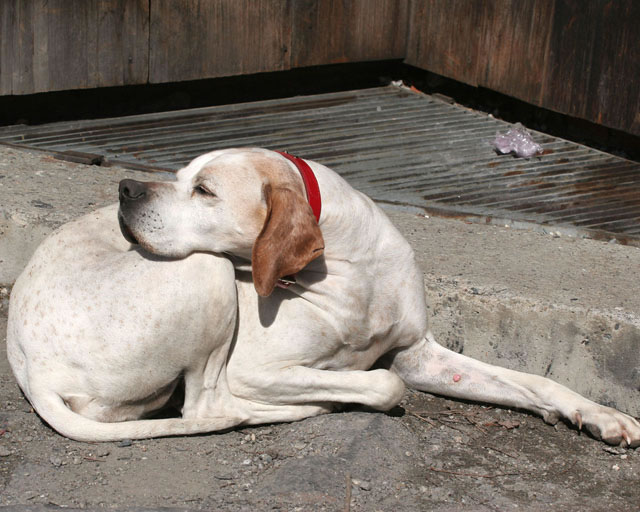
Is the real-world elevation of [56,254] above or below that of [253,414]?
above

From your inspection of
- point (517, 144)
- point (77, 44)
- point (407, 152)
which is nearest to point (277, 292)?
point (407, 152)

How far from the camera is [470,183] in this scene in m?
5.08

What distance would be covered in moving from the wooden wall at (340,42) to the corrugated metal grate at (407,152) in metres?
0.27

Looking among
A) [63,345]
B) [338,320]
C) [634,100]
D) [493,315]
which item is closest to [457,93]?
[634,100]

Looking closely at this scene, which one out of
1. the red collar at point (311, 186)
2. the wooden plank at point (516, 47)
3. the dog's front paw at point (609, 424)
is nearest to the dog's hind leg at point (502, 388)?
the dog's front paw at point (609, 424)

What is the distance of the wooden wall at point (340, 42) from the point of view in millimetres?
5426

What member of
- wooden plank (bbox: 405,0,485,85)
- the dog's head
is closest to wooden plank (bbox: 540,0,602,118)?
wooden plank (bbox: 405,0,485,85)

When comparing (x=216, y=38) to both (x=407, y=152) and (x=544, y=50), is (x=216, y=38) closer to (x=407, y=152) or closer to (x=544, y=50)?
(x=407, y=152)

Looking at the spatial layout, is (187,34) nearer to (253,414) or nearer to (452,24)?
(452,24)

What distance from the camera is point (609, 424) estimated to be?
10.9ft

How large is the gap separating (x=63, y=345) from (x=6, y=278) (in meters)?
1.23

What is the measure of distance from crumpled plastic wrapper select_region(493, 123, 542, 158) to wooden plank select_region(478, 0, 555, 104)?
1.18 ft

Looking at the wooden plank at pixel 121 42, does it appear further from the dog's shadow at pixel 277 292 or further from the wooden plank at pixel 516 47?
the dog's shadow at pixel 277 292

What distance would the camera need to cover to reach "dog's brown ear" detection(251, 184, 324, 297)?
117 inches
